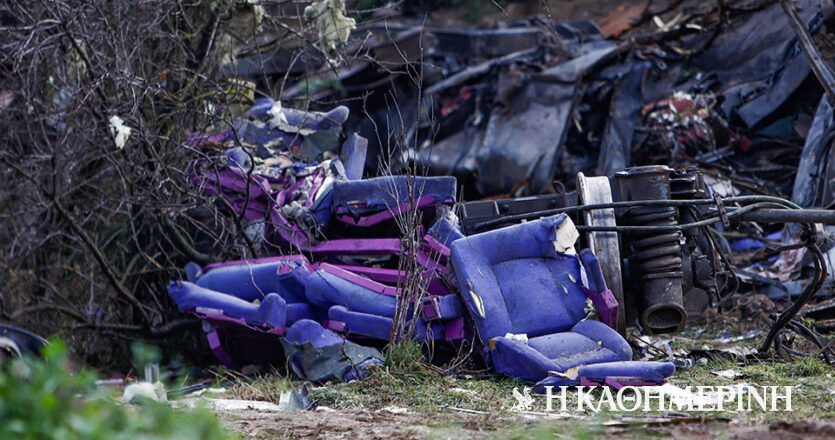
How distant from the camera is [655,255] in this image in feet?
15.5

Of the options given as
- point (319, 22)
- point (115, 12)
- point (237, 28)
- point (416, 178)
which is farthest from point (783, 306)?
point (115, 12)

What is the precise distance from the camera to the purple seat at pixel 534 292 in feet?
14.4

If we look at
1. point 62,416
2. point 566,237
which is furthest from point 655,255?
point 62,416

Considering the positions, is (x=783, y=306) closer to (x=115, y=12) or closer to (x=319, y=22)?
(x=319, y=22)

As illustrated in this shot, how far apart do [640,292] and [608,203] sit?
0.55 metres

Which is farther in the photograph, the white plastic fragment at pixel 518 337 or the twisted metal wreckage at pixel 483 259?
the twisted metal wreckage at pixel 483 259

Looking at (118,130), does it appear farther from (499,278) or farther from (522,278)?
(522,278)

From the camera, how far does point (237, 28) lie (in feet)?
23.5

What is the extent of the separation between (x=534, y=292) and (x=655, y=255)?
722 mm

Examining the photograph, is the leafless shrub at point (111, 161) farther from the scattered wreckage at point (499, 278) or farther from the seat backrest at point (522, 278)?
the seat backrest at point (522, 278)

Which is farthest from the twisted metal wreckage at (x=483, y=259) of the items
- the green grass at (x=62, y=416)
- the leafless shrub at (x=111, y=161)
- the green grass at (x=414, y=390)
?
the green grass at (x=62, y=416)

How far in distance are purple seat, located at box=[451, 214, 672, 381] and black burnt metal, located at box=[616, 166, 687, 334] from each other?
285 mm

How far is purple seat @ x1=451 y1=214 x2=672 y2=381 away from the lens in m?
4.40

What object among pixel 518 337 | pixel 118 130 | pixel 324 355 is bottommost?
pixel 324 355
